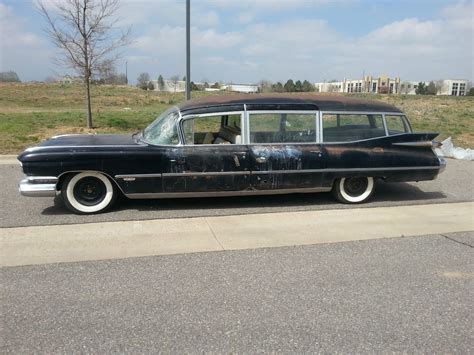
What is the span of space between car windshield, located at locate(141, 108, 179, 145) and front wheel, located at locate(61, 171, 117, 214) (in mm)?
817

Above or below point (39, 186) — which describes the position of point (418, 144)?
above

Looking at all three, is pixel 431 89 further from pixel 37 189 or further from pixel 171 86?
pixel 37 189

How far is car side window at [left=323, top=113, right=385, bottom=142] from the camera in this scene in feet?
20.0

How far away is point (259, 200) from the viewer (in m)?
6.33

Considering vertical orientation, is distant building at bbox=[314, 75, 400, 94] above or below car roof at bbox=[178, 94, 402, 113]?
above

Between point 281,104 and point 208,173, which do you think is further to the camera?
point 281,104

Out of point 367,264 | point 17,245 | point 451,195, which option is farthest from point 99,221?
point 451,195

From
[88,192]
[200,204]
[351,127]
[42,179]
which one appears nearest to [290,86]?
[351,127]

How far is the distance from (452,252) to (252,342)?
278 cm

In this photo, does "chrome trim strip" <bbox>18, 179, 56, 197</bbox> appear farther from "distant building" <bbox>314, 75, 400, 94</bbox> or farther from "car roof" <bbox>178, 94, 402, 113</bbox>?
"distant building" <bbox>314, 75, 400, 94</bbox>

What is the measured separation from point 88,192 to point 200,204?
1525 mm

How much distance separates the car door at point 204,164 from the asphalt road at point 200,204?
34 cm

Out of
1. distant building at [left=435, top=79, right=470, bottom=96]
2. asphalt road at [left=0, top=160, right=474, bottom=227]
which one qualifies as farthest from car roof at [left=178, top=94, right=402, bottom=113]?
distant building at [left=435, top=79, right=470, bottom=96]

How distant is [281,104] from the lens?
602 centimetres
